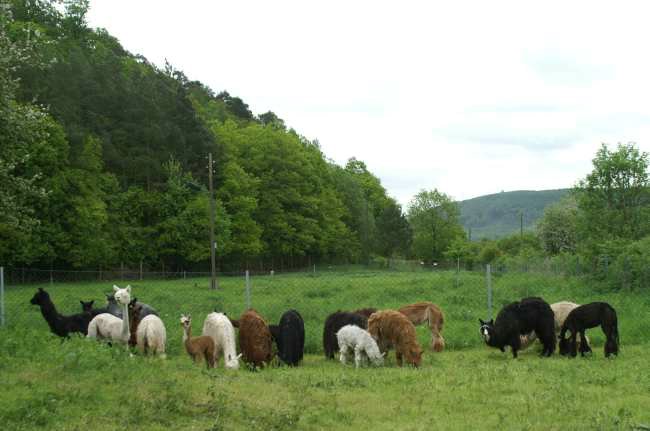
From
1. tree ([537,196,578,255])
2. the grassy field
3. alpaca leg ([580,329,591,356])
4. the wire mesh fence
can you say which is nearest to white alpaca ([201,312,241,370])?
the grassy field

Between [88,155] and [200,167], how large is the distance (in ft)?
43.2

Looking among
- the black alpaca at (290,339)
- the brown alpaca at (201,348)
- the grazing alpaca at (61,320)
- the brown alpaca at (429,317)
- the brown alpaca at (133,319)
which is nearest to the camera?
the brown alpaca at (201,348)

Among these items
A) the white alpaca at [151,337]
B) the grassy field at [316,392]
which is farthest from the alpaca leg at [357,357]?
the white alpaca at [151,337]

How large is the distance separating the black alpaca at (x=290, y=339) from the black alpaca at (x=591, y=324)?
212 inches

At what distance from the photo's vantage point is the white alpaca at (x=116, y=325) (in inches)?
472

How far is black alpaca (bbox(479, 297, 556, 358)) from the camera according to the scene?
44.0ft

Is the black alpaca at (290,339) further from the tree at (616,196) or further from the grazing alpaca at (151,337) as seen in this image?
the tree at (616,196)

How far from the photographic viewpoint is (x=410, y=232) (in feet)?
274

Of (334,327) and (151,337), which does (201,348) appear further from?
(334,327)

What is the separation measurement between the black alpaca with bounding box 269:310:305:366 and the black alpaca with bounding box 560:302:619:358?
538cm

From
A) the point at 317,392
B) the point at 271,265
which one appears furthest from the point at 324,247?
the point at 317,392

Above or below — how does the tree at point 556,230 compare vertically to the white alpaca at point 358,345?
above

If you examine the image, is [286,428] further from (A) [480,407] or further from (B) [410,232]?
(B) [410,232]

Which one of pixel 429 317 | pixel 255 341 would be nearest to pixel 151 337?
pixel 255 341
